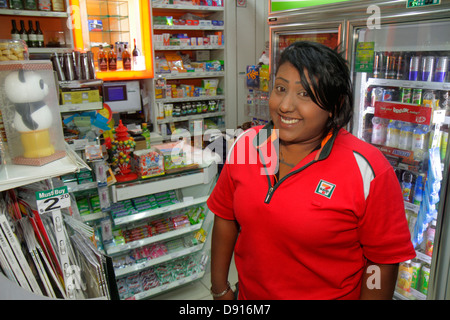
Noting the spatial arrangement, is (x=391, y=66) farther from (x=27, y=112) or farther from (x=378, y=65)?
(x=27, y=112)

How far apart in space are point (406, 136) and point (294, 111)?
1.79 m

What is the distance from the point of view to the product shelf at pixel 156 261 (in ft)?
9.64

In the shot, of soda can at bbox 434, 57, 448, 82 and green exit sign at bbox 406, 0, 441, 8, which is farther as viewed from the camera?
soda can at bbox 434, 57, 448, 82

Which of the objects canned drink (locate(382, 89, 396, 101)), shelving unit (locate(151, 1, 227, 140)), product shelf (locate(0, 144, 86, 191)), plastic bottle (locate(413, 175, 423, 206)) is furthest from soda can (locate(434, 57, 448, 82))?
shelving unit (locate(151, 1, 227, 140))

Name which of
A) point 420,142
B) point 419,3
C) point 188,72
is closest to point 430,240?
point 420,142

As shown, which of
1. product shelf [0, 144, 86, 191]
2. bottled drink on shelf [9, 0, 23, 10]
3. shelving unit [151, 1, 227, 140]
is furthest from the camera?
shelving unit [151, 1, 227, 140]

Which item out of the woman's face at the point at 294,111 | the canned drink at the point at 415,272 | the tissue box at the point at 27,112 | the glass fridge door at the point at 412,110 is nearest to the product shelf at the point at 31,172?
the tissue box at the point at 27,112

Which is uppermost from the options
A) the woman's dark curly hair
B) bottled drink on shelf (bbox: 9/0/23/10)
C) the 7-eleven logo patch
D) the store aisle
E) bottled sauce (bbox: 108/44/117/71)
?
bottled drink on shelf (bbox: 9/0/23/10)

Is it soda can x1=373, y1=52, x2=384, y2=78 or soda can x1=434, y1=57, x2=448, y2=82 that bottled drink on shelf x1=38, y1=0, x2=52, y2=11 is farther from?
soda can x1=434, y1=57, x2=448, y2=82

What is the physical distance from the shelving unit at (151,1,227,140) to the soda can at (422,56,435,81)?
2.98 m

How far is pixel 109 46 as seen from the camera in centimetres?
470

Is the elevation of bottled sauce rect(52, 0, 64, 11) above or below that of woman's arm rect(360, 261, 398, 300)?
above

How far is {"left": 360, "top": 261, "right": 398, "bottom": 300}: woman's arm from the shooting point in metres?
1.29
